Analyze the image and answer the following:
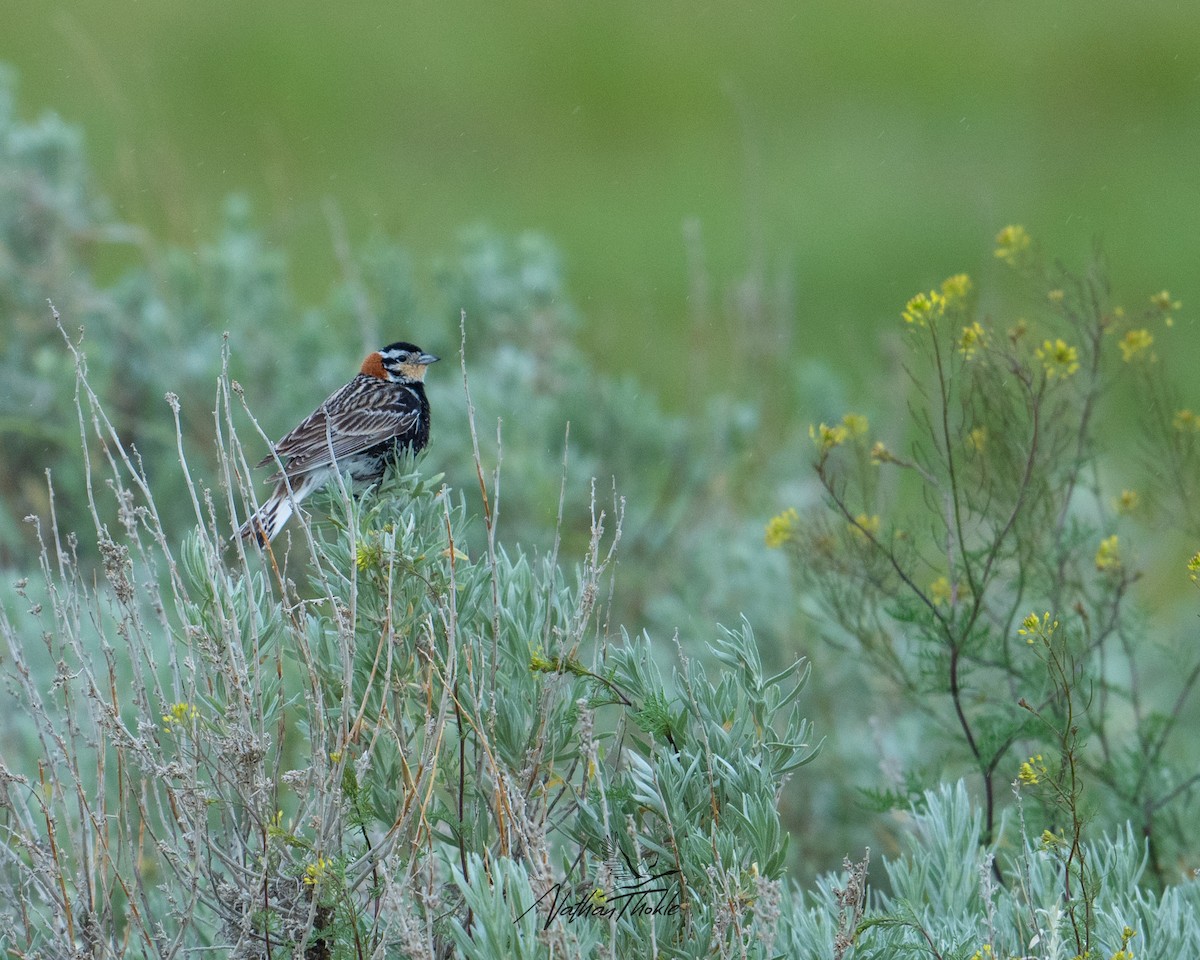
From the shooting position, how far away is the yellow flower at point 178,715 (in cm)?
313

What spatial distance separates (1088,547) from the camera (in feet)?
17.8

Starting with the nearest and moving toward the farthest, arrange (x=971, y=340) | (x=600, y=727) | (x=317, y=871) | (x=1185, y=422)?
1. (x=317, y=871)
2. (x=971, y=340)
3. (x=1185, y=422)
4. (x=600, y=727)

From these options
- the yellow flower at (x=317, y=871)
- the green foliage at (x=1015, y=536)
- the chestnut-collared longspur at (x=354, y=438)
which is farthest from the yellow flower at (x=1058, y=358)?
the yellow flower at (x=317, y=871)

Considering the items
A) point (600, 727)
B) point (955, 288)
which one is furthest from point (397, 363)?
point (600, 727)

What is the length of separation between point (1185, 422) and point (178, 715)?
3160mm

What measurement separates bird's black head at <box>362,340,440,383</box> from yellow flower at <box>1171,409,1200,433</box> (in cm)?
234

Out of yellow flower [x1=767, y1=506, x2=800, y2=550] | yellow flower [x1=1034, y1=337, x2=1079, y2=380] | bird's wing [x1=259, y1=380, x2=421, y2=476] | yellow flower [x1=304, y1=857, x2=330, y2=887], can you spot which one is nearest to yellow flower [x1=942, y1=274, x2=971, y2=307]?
yellow flower [x1=1034, y1=337, x2=1079, y2=380]

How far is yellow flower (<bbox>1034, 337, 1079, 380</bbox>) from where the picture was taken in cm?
428

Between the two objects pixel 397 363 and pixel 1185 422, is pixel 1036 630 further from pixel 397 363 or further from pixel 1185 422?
pixel 397 363

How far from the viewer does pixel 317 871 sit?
2.95 meters

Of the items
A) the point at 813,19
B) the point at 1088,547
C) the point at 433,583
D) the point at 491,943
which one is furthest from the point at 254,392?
the point at 813,19

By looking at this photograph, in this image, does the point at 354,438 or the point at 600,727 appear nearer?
the point at 354,438

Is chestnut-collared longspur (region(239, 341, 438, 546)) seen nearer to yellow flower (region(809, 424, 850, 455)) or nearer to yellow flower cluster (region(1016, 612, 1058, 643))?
yellow flower (region(809, 424, 850, 455))

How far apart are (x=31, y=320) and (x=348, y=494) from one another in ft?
21.8
